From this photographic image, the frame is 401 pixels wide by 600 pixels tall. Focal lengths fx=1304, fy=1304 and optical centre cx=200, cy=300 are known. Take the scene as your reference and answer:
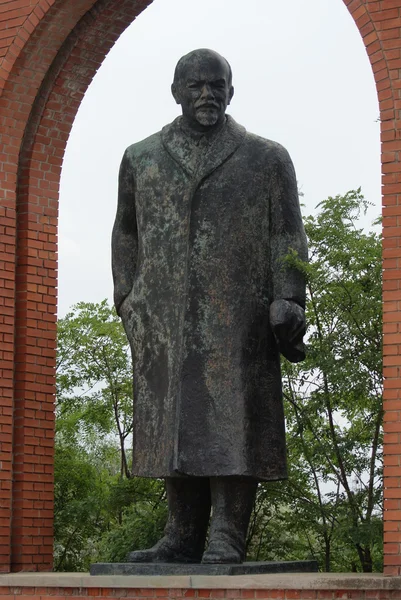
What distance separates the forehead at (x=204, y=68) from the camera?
7371 millimetres

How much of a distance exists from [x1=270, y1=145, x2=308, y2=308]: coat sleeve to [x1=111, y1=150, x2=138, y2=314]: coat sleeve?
2.84ft

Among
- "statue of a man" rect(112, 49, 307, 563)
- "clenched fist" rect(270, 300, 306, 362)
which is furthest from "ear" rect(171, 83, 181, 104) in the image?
"clenched fist" rect(270, 300, 306, 362)

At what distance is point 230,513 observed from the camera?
7.11 meters

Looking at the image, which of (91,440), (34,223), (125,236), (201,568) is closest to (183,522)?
(201,568)

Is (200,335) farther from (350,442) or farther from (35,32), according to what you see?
(35,32)

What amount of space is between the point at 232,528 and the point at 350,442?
1952mm

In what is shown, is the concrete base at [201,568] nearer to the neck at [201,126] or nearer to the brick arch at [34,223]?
the brick arch at [34,223]

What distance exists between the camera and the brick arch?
909 centimetres

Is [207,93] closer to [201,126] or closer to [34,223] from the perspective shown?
[201,126]

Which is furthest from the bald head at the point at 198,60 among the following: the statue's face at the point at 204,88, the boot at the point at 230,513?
the boot at the point at 230,513

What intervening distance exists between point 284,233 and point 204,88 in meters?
0.94

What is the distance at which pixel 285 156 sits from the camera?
24.4 feet

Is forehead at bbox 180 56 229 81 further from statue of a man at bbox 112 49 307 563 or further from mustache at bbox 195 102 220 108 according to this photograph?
mustache at bbox 195 102 220 108

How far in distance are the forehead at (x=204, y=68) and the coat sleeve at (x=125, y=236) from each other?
661 millimetres
